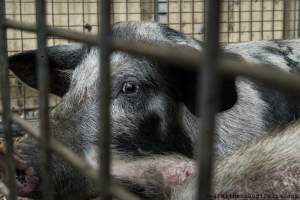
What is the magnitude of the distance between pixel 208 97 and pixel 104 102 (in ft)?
0.75

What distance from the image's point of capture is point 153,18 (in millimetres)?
4852

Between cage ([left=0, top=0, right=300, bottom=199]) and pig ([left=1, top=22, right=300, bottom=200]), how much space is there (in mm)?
2091

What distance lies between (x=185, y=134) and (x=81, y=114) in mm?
453

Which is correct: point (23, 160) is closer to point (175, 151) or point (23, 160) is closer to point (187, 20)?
point (175, 151)

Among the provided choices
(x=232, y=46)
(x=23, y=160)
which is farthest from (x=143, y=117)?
(x=232, y=46)

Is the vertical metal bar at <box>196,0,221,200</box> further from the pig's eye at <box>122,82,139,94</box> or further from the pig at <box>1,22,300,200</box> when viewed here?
the pig's eye at <box>122,82,139,94</box>

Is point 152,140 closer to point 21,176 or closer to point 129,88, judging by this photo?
point 129,88

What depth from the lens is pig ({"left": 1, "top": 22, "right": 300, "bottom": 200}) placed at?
2.01 metres

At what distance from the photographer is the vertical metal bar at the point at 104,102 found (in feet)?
2.45

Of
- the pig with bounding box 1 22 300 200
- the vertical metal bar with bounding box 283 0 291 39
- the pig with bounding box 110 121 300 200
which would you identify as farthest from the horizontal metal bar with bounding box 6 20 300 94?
the vertical metal bar with bounding box 283 0 291 39

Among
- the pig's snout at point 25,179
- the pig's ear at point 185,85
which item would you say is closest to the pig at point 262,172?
the pig's snout at point 25,179

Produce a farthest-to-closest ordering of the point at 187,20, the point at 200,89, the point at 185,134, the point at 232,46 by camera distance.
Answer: the point at 187,20 → the point at 232,46 → the point at 185,134 → the point at 200,89

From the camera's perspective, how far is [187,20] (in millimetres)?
5078

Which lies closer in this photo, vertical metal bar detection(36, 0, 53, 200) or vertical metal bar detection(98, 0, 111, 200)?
vertical metal bar detection(98, 0, 111, 200)
